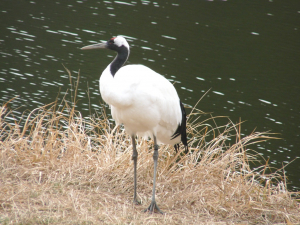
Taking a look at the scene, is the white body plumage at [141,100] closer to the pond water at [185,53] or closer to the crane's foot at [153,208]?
the crane's foot at [153,208]

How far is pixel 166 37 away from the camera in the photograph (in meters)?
13.9

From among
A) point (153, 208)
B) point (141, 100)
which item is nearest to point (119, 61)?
point (141, 100)

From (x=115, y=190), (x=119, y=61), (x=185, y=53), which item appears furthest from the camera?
(x=185, y=53)

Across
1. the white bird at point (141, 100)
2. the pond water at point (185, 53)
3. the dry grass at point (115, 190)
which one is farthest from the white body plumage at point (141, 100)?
the pond water at point (185, 53)

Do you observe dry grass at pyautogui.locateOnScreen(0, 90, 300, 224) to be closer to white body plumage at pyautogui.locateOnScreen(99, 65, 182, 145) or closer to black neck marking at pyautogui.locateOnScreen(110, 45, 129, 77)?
white body plumage at pyautogui.locateOnScreen(99, 65, 182, 145)

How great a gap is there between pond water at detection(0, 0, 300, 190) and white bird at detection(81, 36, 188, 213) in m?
2.71

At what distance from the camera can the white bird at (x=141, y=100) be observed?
425cm

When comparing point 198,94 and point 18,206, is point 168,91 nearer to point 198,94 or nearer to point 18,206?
point 18,206

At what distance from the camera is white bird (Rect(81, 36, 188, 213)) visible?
4246mm

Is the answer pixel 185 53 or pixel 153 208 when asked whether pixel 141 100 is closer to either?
pixel 153 208

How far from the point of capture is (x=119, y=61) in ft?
15.2

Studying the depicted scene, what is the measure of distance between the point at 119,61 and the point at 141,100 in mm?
569

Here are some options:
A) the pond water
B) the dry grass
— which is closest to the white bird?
the dry grass

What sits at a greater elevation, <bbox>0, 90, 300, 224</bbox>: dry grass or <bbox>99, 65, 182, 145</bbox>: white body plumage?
<bbox>99, 65, 182, 145</bbox>: white body plumage
